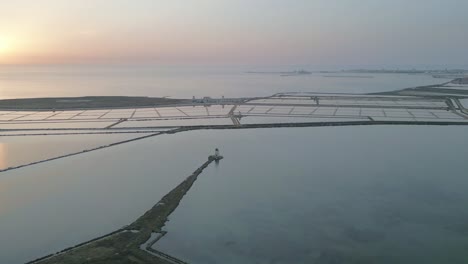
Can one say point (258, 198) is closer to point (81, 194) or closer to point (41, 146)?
point (81, 194)

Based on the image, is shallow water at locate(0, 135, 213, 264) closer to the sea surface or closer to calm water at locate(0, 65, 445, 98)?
the sea surface

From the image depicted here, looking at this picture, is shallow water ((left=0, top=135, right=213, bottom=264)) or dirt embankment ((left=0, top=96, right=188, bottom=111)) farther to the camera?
dirt embankment ((left=0, top=96, right=188, bottom=111))

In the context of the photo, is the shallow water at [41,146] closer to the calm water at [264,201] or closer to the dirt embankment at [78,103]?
the calm water at [264,201]

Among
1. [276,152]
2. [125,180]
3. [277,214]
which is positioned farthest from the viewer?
[276,152]

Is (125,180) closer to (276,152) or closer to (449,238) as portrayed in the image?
(276,152)

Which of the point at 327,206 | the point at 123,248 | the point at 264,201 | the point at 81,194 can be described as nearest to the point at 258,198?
the point at 264,201

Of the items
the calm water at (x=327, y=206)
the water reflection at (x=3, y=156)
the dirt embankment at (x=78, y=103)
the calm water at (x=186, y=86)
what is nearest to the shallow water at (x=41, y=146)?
the water reflection at (x=3, y=156)

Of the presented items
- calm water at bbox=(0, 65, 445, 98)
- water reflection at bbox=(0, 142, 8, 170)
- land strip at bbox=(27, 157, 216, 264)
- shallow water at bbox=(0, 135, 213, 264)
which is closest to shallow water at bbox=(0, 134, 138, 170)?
water reflection at bbox=(0, 142, 8, 170)

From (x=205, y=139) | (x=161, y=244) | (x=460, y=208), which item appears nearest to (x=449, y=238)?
(x=460, y=208)
